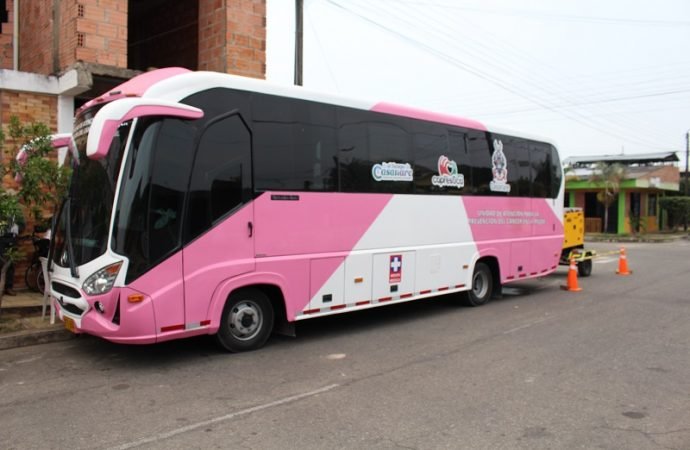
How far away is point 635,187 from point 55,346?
38175mm

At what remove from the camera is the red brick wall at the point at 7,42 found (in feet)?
38.6

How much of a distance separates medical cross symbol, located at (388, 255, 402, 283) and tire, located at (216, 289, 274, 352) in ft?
7.12

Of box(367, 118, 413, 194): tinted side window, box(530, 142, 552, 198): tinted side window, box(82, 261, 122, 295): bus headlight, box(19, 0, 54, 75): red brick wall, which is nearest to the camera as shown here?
box(82, 261, 122, 295): bus headlight

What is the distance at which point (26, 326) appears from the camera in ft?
25.3

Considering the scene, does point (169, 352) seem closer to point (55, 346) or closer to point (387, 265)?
point (55, 346)

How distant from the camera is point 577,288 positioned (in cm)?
1298

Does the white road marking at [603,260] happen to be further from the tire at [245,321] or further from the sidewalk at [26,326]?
the sidewalk at [26,326]

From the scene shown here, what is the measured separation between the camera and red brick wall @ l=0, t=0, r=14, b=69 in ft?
38.6

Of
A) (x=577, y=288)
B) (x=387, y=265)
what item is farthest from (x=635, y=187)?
(x=387, y=265)

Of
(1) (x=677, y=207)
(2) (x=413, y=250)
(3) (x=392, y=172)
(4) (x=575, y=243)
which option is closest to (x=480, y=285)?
(2) (x=413, y=250)

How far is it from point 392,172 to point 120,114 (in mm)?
4222

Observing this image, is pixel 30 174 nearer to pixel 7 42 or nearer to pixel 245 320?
pixel 245 320

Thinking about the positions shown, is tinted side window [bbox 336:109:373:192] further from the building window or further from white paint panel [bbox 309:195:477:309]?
the building window

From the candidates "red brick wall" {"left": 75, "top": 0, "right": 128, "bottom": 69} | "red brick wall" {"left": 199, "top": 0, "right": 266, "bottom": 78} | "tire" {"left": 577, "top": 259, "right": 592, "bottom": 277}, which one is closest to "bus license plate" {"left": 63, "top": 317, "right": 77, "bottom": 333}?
"red brick wall" {"left": 75, "top": 0, "right": 128, "bottom": 69}
